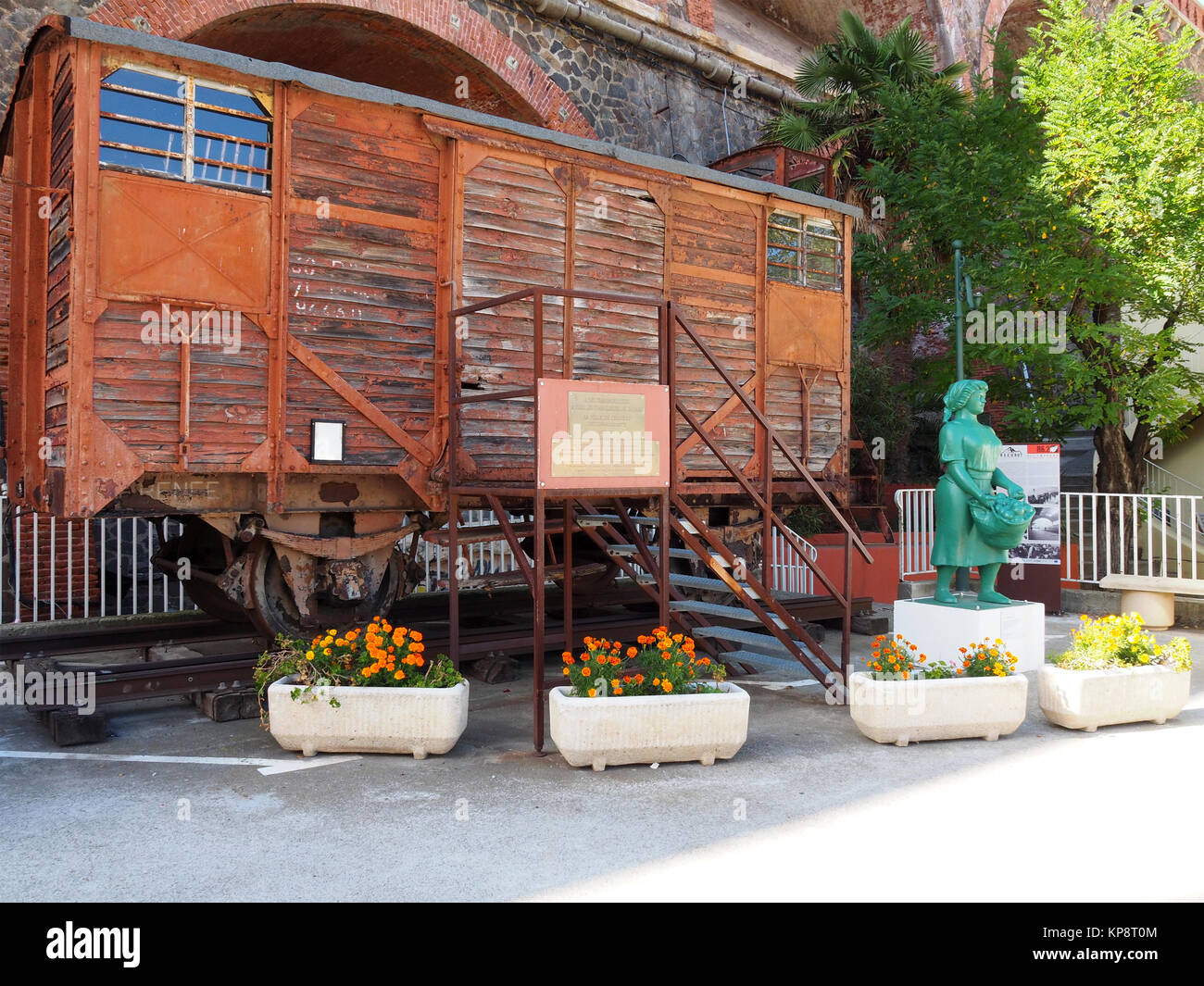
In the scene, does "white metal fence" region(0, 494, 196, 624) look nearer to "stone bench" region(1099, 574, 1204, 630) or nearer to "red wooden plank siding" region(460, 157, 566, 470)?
"red wooden plank siding" region(460, 157, 566, 470)

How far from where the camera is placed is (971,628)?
9.02 metres

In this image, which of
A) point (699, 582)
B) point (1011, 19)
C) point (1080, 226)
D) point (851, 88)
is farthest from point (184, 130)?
point (1011, 19)

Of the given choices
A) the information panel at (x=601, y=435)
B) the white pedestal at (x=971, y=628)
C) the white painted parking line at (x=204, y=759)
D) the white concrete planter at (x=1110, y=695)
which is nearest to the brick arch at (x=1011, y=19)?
the white pedestal at (x=971, y=628)

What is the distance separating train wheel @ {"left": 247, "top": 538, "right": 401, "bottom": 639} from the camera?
818 cm

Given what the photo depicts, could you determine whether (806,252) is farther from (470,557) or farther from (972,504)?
(470,557)

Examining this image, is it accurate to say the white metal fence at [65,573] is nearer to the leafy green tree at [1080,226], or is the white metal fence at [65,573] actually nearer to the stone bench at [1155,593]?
the stone bench at [1155,593]

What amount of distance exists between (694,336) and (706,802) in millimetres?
3656

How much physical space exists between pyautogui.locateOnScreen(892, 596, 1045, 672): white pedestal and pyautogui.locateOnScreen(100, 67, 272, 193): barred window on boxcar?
696 cm

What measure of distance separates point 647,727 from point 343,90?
5512mm

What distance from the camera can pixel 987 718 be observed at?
6891 mm

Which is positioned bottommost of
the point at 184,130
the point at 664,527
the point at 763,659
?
the point at 763,659

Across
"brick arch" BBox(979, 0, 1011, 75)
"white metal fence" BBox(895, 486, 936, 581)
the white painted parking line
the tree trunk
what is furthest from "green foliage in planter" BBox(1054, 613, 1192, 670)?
"brick arch" BBox(979, 0, 1011, 75)

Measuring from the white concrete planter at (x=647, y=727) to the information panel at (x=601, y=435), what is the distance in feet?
4.82

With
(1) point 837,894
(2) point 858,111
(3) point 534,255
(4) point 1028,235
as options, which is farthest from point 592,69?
(1) point 837,894
